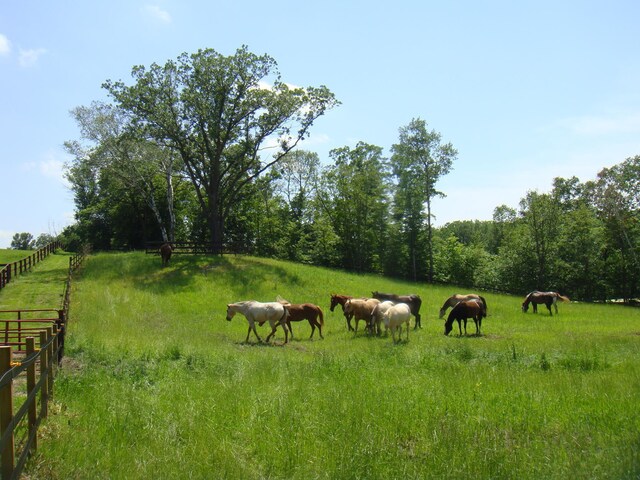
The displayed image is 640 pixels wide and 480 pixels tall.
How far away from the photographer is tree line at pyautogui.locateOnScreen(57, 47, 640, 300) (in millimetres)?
39562

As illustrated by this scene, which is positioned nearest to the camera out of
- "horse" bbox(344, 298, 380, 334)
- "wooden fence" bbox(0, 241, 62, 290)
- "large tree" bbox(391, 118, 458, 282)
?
"horse" bbox(344, 298, 380, 334)

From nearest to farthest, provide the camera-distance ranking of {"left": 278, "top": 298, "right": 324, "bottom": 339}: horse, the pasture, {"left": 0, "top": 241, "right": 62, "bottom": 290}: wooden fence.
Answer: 1. the pasture
2. {"left": 278, "top": 298, "right": 324, "bottom": 339}: horse
3. {"left": 0, "top": 241, "right": 62, "bottom": 290}: wooden fence

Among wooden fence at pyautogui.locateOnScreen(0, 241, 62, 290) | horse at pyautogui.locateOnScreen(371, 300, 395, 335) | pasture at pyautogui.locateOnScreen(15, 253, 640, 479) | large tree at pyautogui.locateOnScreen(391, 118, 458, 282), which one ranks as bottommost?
pasture at pyautogui.locateOnScreen(15, 253, 640, 479)

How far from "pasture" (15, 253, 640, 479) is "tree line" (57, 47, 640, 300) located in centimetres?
2559

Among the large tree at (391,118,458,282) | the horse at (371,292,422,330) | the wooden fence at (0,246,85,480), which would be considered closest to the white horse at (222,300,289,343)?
the horse at (371,292,422,330)

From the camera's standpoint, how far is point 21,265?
34.4 m

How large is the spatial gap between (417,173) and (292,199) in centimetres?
2361

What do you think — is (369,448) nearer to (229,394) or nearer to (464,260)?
(229,394)

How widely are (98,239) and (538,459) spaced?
60.8 metres

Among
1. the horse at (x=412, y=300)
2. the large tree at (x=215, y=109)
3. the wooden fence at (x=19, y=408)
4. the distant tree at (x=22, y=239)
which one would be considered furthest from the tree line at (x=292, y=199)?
the distant tree at (x=22, y=239)

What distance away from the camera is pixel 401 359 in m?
13.8

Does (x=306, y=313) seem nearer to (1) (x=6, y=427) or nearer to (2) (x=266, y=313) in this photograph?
(2) (x=266, y=313)

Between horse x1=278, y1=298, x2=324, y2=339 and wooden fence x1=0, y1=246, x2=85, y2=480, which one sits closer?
wooden fence x1=0, y1=246, x2=85, y2=480

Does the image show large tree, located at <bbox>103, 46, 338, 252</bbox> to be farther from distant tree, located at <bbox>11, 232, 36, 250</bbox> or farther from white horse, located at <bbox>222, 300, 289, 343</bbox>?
distant tree, located at <bbox>11, 232, 36, 250</bbox>
